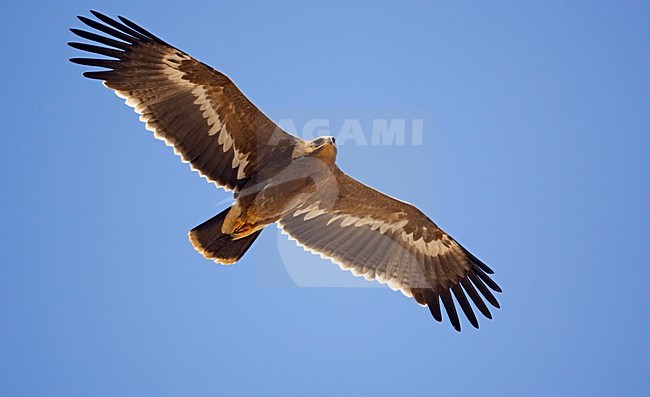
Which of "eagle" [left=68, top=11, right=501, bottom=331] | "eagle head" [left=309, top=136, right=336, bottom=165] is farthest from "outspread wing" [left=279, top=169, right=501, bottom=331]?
"eagle head" [left=309, top=136, right=336, bottom=165]

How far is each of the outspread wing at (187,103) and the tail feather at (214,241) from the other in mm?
467

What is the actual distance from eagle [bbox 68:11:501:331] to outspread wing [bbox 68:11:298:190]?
0.01 meters

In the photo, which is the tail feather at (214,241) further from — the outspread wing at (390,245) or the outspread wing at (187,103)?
the outspread wing at (390,245)

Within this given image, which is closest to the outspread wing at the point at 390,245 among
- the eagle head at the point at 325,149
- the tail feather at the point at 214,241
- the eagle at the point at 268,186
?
the eagle at the point at 268,186

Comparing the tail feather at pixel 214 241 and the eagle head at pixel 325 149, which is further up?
the eagle head at pixel 325 149

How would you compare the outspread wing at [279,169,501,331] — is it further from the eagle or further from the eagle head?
the eagle head

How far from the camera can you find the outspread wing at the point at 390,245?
11625 millimetres

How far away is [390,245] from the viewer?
12016 mm

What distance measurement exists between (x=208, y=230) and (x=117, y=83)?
189 cm

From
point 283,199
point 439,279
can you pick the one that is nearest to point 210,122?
point 283,199

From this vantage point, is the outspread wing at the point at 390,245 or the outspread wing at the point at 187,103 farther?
the outspread wing at the point at 390,245

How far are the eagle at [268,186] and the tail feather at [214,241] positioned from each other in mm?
11

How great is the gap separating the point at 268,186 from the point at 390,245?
6.47 feet

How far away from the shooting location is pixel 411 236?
12.0 m
